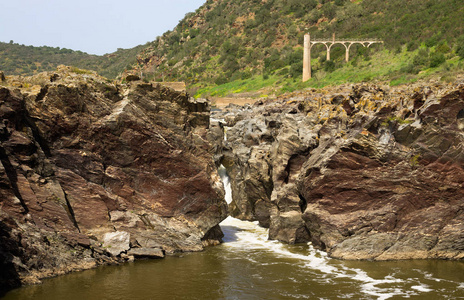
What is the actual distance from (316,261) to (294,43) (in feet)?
309

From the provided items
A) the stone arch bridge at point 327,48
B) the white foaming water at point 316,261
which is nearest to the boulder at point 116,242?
the white foaming water at point 316,261

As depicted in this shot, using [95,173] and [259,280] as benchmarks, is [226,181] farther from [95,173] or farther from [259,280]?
[259,280]

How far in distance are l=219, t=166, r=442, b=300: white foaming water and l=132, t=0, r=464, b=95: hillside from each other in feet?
104

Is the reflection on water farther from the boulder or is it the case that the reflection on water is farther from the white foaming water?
the boulder

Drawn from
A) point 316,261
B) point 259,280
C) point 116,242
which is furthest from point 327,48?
point 259,280

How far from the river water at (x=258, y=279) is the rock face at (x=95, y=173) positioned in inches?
51.6

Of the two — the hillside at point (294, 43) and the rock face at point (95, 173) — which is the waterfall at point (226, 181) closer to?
the rock face at point (95, 173)

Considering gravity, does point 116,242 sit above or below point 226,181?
below

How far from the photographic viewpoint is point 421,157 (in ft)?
70.2

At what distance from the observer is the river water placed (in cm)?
1650

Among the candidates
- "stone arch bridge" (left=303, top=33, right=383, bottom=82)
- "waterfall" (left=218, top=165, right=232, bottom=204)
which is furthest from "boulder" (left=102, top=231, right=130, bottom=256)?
"stone arch bridge" (left=303, top=33, right=383, bottom=82)

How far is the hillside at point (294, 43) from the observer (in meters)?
63.0

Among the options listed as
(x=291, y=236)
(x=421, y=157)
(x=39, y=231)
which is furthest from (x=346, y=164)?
(x=39, y=231)

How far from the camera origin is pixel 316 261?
2097cm
